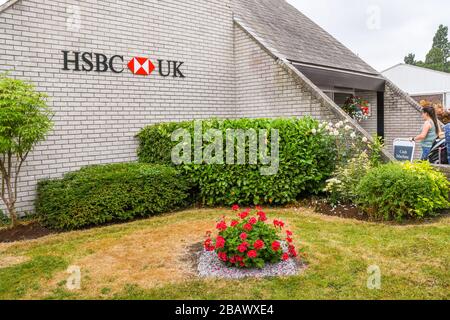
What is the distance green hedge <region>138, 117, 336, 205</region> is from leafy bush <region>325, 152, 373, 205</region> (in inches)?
12.7

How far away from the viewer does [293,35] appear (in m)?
12.1

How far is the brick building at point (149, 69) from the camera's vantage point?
7004 millimetres

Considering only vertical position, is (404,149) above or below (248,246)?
above

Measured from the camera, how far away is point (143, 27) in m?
8.59

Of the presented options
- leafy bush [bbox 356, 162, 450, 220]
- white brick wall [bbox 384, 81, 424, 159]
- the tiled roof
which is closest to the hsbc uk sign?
the tiled roof

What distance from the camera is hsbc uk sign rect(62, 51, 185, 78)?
743 cm

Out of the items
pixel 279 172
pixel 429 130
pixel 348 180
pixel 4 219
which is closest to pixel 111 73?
pixel 4 219

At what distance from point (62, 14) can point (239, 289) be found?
6.02 m

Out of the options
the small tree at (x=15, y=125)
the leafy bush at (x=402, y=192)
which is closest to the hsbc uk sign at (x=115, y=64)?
the small tree at (x=15, y=125)

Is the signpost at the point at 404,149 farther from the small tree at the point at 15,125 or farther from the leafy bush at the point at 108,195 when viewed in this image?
the small tree at the point at 15,125

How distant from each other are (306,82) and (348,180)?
2.68 meters

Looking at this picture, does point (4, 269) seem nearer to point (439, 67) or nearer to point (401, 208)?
point (401, 208)

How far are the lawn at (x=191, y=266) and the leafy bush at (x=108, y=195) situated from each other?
1.04 feet

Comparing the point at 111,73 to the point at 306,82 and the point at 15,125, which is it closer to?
the point at 15,125
